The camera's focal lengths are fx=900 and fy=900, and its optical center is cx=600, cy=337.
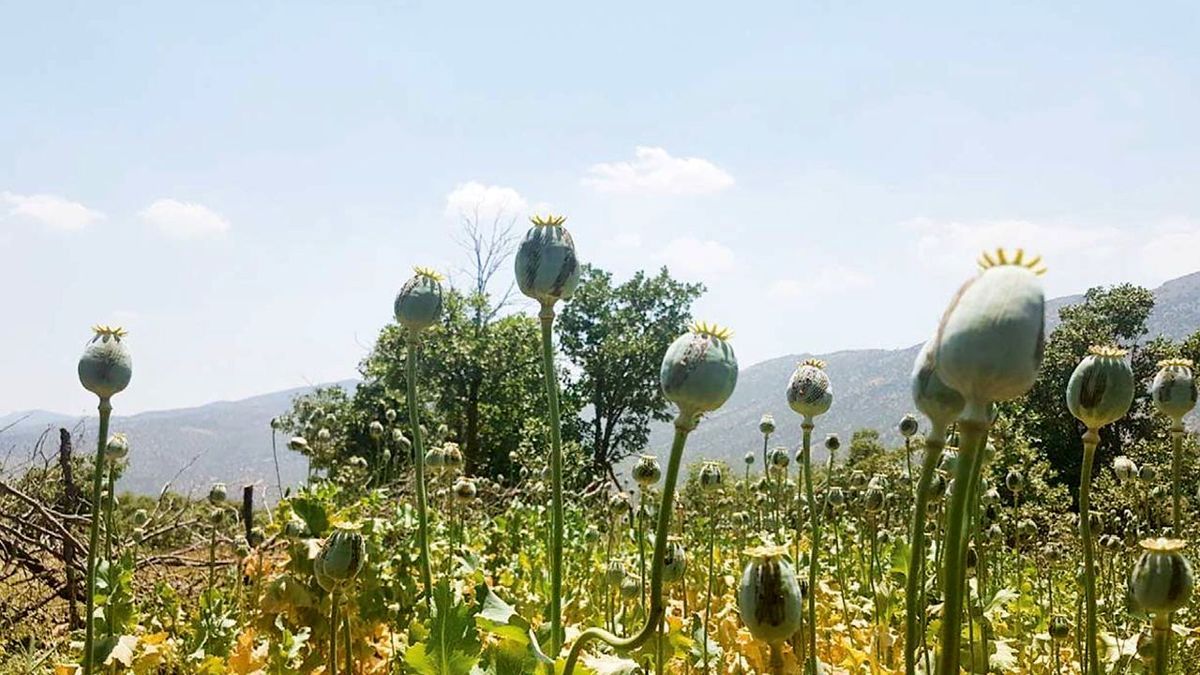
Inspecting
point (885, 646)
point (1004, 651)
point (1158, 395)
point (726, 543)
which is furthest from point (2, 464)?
point (1158, 395)

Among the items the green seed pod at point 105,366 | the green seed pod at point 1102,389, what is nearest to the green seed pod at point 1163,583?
the green seed pod at point 1102,389

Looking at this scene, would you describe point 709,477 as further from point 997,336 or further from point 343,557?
point 997,336

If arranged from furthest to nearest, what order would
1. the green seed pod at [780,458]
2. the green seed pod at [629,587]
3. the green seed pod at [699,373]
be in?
the green seed pod at [780,458] < the green seed pod at [629,587] < the green seed pod at [699,373]

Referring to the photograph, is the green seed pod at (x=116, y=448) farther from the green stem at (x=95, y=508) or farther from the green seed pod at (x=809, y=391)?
the green seed pod at (x=809, y=391)

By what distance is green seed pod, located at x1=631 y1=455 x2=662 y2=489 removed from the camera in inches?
142

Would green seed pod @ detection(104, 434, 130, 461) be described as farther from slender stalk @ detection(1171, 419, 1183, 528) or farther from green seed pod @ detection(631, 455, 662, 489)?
slender stalk @ detection(1171, 419, 1183, 528)

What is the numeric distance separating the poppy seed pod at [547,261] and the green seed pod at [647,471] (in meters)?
1.69

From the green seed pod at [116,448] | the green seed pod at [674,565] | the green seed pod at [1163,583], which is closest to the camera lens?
the green seed pod at [1163,583]

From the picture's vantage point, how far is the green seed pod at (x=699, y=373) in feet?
4.98

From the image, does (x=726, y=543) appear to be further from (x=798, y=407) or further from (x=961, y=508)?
(x=961, y=508)

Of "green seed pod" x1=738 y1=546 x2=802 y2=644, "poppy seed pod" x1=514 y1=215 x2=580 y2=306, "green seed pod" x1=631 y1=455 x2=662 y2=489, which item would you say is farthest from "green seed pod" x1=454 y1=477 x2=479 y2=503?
"green seed pod" x1=738 y1=546 x2=802 y2=644

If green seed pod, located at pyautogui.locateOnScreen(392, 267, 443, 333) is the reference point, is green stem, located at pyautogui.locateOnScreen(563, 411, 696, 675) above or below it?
below

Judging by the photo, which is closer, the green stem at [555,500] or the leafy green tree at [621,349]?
the green stem at [555,500]

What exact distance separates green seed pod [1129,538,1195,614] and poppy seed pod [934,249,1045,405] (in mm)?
1026
